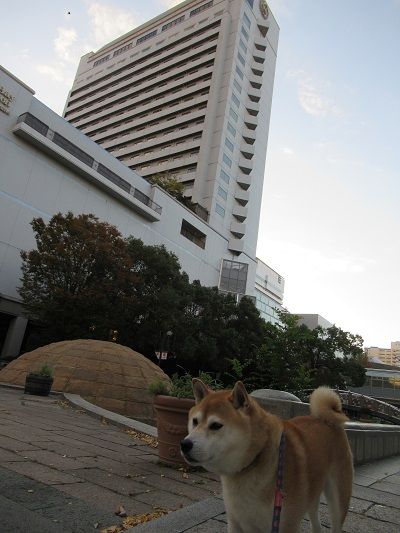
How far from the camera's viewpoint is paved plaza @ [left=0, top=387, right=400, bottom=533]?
3.01m

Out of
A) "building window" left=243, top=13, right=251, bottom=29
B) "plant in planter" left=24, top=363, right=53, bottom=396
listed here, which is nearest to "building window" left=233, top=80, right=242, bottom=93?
"building window" left=243, top=13, right=251, bottom=29

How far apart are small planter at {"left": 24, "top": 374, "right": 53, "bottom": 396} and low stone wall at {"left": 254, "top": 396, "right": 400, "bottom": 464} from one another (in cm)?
867

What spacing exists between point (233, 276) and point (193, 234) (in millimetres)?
9217

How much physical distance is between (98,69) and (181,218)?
6153cm

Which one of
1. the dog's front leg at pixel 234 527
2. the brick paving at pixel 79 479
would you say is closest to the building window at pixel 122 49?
the brick paving at pixel 79 479

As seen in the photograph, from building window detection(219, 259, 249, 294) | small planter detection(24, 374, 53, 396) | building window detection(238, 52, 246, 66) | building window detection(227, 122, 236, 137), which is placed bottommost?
small planter detection(24, 374, 53, 396)

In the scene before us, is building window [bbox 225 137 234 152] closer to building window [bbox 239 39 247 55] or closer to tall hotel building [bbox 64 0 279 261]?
tall hotel building [bbox 64 0 279 261]

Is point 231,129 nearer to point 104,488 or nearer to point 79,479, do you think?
point 79,479

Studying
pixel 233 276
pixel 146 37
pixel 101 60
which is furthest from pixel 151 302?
pixel 101 60

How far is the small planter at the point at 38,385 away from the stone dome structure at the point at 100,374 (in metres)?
1.04

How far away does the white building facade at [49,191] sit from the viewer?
3269 centimetres

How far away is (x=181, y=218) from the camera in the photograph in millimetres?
53125

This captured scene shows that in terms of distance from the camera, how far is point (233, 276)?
5975cm

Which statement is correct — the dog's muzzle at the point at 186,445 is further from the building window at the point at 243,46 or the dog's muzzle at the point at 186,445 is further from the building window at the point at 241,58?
the building window at the point at 243,46
